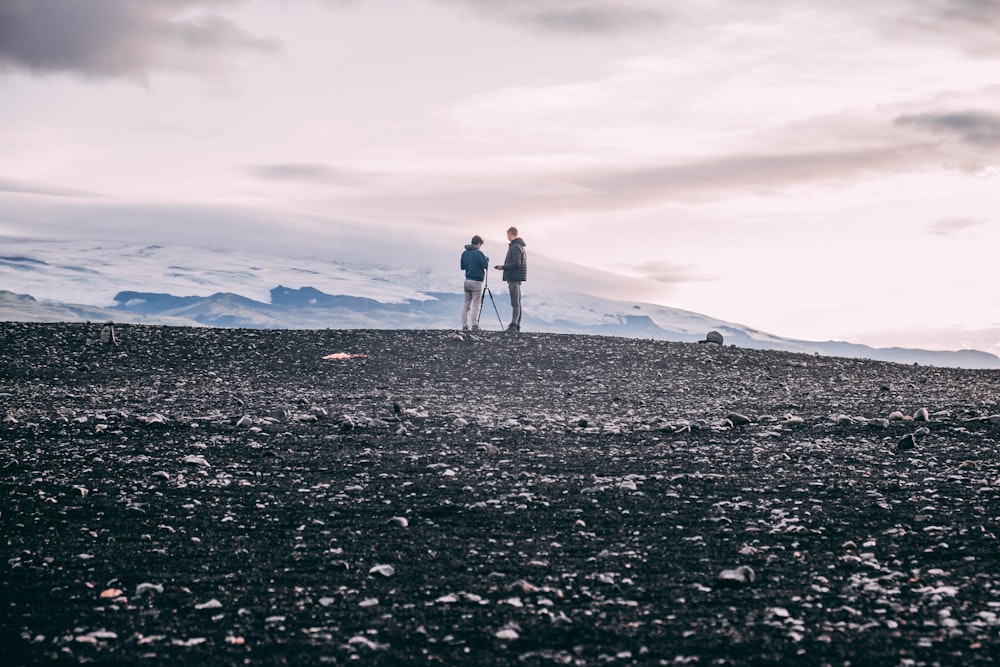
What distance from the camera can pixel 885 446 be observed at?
1387cm

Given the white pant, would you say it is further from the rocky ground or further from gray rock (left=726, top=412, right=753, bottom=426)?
gray rock (left=726, top=412, right=753, bottom=426)

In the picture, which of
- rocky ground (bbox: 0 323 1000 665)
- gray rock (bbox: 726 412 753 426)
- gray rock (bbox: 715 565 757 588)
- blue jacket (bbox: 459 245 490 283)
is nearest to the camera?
rocky ground (bbox: 0 323 1000 665)

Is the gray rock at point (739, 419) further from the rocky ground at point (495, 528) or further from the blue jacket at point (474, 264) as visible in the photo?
the blue jacket at point (474, 264)

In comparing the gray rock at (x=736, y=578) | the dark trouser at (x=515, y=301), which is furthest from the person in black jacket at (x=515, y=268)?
the gray rock at (x=736, y=578)

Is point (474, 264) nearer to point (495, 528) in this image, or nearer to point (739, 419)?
point (739, 419)

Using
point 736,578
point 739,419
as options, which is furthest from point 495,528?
point 739,419

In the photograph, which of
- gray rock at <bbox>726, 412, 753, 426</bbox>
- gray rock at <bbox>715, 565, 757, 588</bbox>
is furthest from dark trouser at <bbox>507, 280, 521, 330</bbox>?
gray rock at <bbox>715, 565, 757, 588</bbox>

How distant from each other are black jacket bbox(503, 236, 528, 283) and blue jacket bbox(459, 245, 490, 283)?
80cm

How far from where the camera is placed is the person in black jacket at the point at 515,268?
30328 mm

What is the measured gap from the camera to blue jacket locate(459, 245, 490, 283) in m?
30.1

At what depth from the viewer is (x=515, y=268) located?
99.6 ft

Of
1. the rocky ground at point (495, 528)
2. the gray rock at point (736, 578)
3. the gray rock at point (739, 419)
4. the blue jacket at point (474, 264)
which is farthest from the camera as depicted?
the blue jacket at point (474, 264)

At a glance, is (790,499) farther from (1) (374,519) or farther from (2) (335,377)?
(2) (335,377)

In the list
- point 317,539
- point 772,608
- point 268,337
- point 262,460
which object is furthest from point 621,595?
point 268,337
